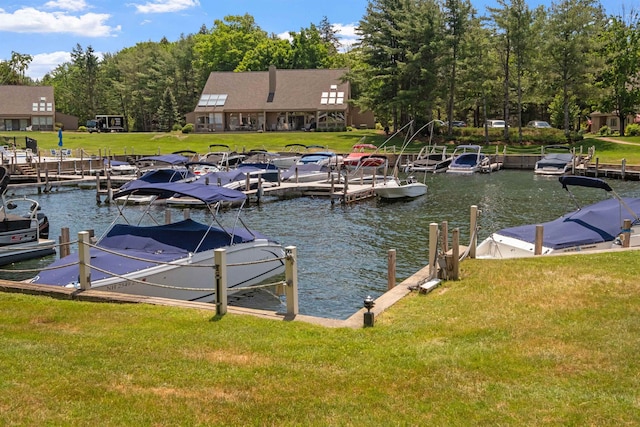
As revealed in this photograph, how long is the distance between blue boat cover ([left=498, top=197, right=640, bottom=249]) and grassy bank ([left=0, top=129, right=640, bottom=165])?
145 ft

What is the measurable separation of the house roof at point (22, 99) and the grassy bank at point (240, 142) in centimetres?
1302

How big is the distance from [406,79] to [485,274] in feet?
204

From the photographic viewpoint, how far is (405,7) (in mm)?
73812

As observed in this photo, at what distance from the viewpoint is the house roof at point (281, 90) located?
85.5 m

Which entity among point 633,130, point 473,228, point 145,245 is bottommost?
point 145,245

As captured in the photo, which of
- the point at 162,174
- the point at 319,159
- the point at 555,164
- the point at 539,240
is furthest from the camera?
the point at 555,164

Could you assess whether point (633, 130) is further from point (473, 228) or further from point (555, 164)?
point (473, 228)

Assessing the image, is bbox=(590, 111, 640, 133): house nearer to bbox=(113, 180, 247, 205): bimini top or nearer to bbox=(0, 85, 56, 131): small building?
bbox=(0, 85, 56, 131): small building

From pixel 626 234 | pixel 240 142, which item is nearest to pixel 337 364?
pixel 626 234

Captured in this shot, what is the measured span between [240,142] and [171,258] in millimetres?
59203

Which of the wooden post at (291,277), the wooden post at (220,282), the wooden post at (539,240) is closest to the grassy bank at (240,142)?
the wooden post at (539,240)

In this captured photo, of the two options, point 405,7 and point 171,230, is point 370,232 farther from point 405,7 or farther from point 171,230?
point 405,7

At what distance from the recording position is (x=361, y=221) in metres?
31.4

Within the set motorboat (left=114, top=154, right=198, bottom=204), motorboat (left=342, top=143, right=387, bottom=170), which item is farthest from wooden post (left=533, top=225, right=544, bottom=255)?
motorboat (left=342, top=143, right=387, bottom=170)
